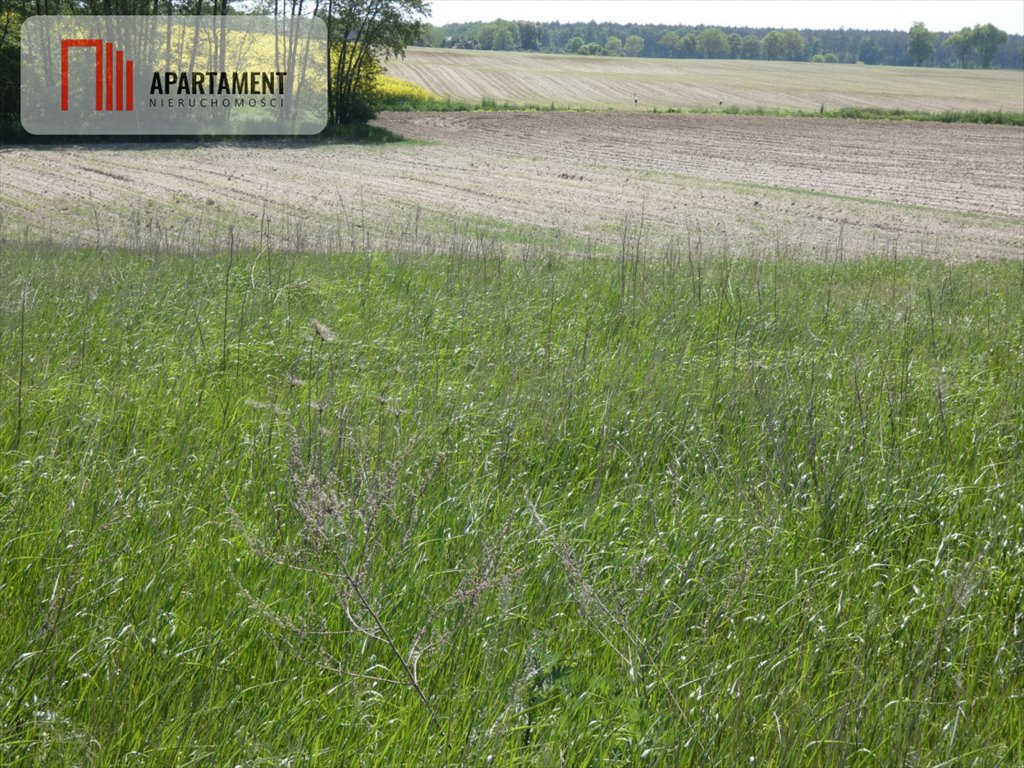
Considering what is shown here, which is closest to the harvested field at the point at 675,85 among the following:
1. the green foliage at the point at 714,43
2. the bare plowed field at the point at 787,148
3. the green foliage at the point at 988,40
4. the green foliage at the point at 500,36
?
the bare plowed field at the point at 787,148

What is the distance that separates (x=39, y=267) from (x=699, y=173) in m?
21.8

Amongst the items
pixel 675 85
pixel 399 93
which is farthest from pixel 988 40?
pixel 399 93

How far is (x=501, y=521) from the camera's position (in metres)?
3.35

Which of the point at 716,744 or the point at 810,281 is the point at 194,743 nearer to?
the point at 716,744

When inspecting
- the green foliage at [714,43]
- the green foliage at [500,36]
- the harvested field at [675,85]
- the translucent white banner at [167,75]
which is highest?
the green foliage at [714,43]

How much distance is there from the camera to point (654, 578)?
2.80 meters

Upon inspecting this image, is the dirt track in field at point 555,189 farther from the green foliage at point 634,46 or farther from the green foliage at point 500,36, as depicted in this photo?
the green foliage at point 634,46

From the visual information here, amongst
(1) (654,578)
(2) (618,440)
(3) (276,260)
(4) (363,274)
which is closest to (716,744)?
(1) (654,578)

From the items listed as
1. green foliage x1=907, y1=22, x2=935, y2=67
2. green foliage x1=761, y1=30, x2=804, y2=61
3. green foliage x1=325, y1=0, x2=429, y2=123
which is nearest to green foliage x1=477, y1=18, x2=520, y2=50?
green foliage x1=761, y1=30, x2=804, y2=61

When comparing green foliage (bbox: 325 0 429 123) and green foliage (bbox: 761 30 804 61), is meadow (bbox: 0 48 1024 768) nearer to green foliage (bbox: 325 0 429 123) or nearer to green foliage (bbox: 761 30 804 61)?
green foliage (bbox: 325 0 429 123)

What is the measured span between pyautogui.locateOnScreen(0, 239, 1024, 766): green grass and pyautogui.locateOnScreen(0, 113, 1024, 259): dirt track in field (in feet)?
15.3

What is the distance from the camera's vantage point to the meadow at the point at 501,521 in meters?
2.33

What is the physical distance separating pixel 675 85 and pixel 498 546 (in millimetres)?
68046

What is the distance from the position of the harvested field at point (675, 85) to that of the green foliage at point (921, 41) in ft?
230
